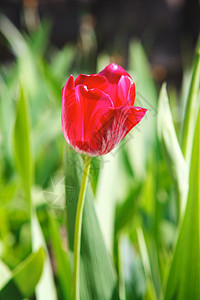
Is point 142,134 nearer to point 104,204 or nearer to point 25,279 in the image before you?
point 104,204

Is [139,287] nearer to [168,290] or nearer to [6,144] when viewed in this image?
[168,290]

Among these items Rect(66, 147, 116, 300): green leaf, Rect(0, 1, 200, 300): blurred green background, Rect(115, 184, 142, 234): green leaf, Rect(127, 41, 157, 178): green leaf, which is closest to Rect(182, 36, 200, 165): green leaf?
Rect(0, 1, 200, 300): blurred green background

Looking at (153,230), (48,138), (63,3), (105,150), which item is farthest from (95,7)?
(105,150)

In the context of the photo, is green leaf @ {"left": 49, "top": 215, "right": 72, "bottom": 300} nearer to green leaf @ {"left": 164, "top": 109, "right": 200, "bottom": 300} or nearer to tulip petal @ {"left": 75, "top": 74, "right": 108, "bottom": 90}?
green leaf @ {"left": 164, "top": 109, "right": 200, "bottom": 300}

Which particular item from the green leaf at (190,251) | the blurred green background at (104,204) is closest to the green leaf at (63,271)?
the blurred green background at (104,204)

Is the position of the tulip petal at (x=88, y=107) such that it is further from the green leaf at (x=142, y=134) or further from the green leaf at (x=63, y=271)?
the green leaf at (x=142, y=134)

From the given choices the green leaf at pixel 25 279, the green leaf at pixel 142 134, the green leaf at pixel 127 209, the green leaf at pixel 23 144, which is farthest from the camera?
the green leaf at pixel 142 134
